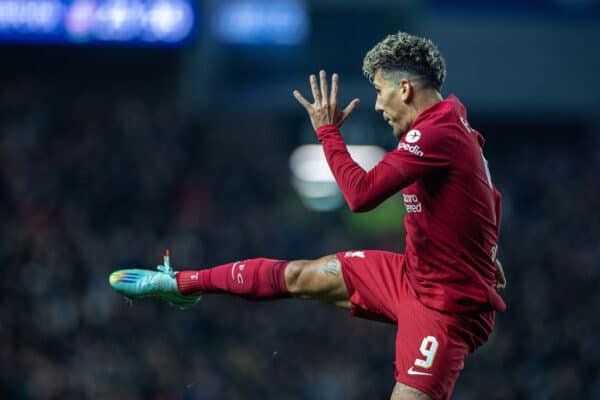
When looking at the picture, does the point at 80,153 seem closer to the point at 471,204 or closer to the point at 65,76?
the point at 65,76

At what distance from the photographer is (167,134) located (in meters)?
16.5

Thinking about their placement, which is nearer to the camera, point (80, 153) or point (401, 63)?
point (401, 63)

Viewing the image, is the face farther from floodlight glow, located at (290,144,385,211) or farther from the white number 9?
floodlight glow, located at (290,144,385,211)

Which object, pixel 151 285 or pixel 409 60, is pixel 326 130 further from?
pixel 151 285

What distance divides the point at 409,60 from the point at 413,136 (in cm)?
49

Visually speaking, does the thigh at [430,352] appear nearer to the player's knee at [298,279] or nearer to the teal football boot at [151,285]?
the player's knee at [298,279]

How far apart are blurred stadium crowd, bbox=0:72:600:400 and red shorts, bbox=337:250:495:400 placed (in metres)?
3.04

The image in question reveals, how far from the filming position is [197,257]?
42.4ft

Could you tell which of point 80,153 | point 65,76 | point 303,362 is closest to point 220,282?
point 303,362

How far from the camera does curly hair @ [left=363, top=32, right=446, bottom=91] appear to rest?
486cm

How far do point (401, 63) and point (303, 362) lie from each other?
823cm

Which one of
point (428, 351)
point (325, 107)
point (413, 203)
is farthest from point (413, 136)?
point (428, 351)

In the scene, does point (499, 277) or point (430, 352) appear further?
point (499, 277)

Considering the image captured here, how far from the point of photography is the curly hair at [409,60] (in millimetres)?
4859
